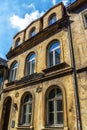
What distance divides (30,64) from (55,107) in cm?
449

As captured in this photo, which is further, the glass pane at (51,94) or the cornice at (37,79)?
the glass pane at (51,94)

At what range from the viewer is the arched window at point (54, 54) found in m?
9.16

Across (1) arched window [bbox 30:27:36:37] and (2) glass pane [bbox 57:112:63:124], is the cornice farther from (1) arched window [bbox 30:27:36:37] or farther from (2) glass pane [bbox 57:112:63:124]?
(1) arched window [bbox 30:27:36:37]

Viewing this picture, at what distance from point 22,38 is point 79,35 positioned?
682 cm

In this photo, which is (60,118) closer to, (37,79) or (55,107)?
(55,107)

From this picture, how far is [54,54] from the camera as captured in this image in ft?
31.1

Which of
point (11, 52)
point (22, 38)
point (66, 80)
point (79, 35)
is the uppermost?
point (22, 38)

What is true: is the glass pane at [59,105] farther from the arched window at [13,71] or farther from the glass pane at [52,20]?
the glass pane at [52,20]

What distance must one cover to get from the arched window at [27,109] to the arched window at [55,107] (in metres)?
1.61

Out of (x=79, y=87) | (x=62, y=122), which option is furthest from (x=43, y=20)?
(x=62, y=122)

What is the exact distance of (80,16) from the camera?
883cm

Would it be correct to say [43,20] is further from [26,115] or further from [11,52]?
[26,115]

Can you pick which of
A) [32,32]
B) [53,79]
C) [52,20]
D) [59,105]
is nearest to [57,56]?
[53,79]

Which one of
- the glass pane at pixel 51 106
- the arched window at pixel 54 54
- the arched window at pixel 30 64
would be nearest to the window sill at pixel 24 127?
the glass pane at pixel 51 106
